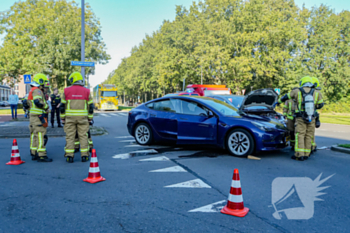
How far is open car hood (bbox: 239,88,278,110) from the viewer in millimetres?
9562

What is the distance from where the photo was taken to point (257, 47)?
124ft

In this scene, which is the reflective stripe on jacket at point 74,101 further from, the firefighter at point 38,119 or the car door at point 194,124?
the car door at point 194,124

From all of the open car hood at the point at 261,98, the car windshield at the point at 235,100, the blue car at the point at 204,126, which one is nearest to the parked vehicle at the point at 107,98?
the car windshield at the point at 235,100

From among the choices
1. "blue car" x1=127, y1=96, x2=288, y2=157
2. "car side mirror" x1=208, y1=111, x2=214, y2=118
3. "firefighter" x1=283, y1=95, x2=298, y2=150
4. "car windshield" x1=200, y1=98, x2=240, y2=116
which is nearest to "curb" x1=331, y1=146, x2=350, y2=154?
"firefighter" x1=283, y1=95, x2=298, y2=150

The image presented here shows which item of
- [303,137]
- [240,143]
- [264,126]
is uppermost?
[264,126]

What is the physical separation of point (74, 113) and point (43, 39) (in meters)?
31.0

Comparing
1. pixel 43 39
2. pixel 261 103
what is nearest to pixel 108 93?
pixel 43 39

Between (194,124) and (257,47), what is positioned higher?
(257,47)

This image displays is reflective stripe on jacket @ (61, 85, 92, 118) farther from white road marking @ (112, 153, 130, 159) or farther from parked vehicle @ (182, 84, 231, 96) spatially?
parked vehicle @ (182, 84, 231, 96)

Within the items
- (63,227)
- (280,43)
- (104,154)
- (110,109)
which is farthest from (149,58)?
(63,227)

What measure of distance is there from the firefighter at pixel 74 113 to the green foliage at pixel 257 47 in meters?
30.8

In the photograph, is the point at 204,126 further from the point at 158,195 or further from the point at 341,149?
the point at 341,149

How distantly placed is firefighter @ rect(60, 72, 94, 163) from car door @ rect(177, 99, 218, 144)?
2527 mm

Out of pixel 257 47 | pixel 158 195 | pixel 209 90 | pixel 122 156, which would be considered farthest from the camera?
pixel 257 47
